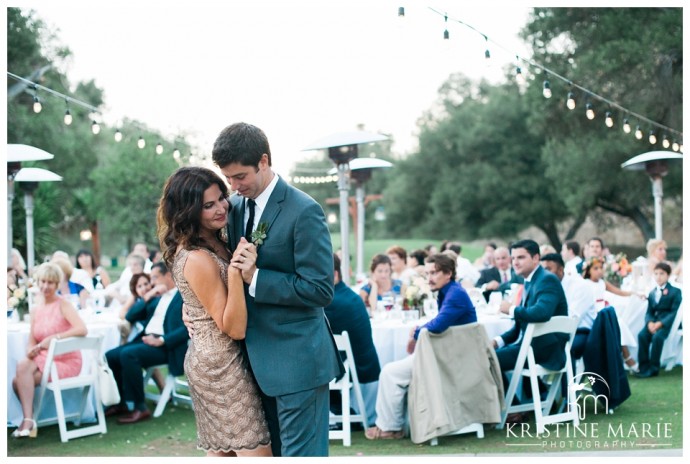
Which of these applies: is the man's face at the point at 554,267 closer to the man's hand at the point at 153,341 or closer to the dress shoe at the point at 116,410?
the man's hand at the point at 153,341

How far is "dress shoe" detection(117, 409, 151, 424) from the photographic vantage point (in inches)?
273

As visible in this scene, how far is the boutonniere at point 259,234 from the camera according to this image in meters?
3.00

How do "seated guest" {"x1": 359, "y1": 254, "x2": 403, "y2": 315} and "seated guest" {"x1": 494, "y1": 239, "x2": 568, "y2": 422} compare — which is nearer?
"seated guest" {"x1": 494, "y1": 239, "x2": 568, "y2": 422}

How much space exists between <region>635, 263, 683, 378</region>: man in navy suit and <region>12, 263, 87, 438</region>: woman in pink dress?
5.66m

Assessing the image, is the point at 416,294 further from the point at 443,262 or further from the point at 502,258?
the point at 502,258

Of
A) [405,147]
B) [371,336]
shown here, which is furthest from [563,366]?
[405,147]

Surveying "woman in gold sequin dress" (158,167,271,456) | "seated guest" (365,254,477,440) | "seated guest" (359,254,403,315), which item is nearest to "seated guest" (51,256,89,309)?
"seated guest" (359,254,403,315)

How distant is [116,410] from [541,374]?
12.3ft

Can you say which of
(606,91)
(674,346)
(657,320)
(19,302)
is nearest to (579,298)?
(657,320)

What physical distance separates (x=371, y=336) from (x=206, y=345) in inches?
126

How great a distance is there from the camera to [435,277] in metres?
5.82

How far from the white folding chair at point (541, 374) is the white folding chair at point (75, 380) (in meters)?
3.19

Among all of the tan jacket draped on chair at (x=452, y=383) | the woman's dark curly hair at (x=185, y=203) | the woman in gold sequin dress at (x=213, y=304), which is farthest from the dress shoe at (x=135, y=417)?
the woman's dark curly hair at (x=185, y=203)

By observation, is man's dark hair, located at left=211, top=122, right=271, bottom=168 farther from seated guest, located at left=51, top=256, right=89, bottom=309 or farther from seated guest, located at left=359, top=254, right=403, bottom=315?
seated guest, located at left=51, top=256, right=89, bottom=309
